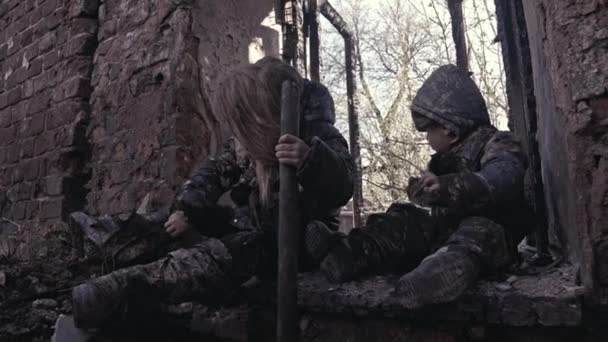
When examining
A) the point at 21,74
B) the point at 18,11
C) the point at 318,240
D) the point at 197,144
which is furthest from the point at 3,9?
the point at 318,240

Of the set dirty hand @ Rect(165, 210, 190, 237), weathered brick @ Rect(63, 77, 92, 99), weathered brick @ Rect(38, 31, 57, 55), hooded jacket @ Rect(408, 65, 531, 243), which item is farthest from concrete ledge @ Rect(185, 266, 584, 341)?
weathered brick @ Rect(38, 31, 57, 55)

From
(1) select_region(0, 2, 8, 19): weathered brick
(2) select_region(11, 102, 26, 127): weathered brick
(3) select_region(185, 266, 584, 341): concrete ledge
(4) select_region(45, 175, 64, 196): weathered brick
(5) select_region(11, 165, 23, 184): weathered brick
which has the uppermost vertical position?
(1) select_region(0, 2, 8, 19): weathered brick

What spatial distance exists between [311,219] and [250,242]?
0.25 m

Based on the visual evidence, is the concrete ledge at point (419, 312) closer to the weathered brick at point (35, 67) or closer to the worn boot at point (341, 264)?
the worn boot at point (341, 264)

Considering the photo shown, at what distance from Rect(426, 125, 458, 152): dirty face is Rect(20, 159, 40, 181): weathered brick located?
323 centimetres

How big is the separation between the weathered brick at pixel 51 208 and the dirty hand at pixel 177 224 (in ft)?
6.23

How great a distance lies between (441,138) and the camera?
185cm

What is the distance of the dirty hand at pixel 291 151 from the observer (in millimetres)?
1675

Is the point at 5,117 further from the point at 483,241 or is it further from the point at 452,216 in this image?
the point at 483,241

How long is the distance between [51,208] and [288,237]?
2.69 meters

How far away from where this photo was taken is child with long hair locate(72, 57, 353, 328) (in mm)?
1681

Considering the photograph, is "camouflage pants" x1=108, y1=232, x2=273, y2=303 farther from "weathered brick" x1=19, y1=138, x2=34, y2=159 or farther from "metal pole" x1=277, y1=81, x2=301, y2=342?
"weathered brick" x1=19, y1=138, x2=34, y2=159

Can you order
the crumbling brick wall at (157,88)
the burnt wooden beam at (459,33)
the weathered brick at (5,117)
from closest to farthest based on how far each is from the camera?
the crumbling brick wall at (157,88) < the weathered brick at (5,117) < the burnt wooden beam at (459,33)

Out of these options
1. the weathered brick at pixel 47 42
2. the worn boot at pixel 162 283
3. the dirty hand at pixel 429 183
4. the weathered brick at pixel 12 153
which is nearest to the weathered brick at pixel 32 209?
the weathered brick at pixel 12 153
